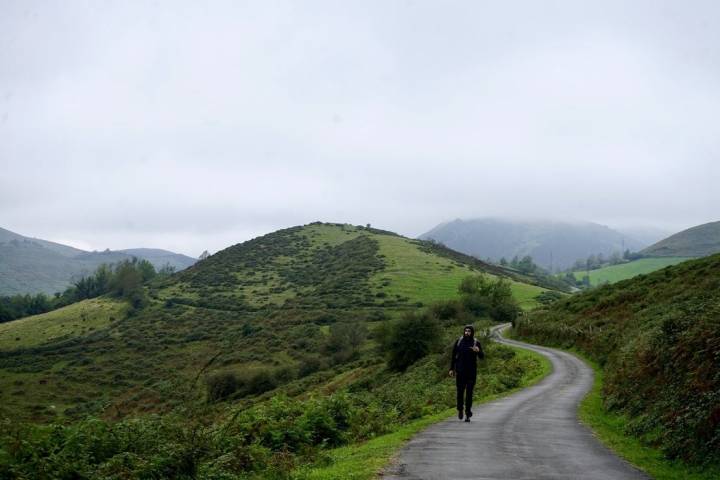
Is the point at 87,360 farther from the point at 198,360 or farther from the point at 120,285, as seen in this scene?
the point at 198,360

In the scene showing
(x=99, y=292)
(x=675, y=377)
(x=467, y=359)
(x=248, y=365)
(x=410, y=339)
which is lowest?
(x=248, y=365)

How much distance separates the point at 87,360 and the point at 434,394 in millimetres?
76295

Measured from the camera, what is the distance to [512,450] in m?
12.3

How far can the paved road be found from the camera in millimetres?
10320

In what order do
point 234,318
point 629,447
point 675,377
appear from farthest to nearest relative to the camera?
1. point 234,318
2. point 675,377
3. point 629,447

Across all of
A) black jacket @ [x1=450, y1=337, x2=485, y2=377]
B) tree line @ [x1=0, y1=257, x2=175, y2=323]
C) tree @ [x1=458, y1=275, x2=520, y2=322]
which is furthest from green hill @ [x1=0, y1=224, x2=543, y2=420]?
black jacket @ [x1=450, y1=337, x2=485, y2=377]

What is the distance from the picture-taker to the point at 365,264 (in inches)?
5285

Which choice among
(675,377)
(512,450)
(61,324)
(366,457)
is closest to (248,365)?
(675,377)

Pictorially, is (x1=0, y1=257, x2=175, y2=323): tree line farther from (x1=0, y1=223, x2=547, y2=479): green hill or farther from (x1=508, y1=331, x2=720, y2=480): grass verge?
(x1=508, y1=331, x2=720, y2=480): grass verge

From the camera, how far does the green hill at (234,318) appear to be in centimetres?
6894

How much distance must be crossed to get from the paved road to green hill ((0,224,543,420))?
33982 mm

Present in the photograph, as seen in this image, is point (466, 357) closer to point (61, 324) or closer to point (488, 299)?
point (488, 299)

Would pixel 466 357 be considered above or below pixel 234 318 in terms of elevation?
above

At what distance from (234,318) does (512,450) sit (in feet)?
323
